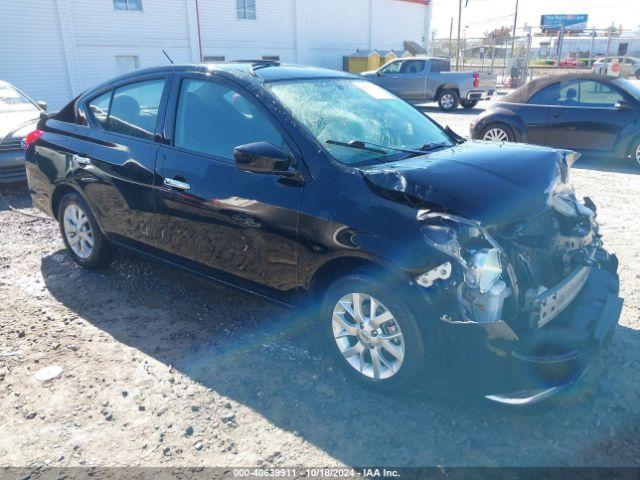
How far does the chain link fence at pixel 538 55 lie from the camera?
26.8m

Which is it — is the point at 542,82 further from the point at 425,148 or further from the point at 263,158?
the point at 263,158

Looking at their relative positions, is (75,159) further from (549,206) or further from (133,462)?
(549,206)

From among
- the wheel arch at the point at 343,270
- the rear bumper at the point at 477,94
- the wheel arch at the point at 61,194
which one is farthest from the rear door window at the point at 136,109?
the rear bumper at the point at 477,94

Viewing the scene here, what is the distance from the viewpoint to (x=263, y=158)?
3.01m

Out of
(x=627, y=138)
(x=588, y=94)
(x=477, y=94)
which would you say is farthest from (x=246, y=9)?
(x=627, y=138)

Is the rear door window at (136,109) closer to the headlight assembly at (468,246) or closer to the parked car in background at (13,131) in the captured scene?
the headlight assembly at (468,246)

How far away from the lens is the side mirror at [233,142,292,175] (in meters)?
3.01

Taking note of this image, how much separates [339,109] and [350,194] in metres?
Result: 0.95

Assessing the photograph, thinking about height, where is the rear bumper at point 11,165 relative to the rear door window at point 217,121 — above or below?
below

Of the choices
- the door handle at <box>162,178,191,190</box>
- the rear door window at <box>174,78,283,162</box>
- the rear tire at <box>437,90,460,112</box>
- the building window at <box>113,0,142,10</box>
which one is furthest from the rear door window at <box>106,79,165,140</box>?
the building window at <box>113,0,142,10</box>

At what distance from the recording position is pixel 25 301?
14.2 feet

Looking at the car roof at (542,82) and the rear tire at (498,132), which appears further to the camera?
the rear tire at (498,132)

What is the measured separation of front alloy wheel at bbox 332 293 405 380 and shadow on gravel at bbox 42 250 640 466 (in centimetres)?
20

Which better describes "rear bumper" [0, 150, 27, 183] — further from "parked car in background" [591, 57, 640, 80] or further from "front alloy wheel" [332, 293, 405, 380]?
"parked car in background" [591, 57, 640, 80]
